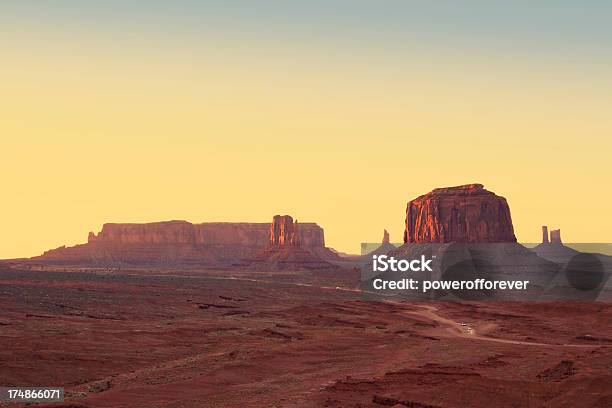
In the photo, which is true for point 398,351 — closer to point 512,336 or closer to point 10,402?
point 512,336

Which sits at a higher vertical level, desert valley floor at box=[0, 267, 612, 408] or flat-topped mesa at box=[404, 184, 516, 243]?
flat-topped mesa at box=[404, 184, 516, 243]

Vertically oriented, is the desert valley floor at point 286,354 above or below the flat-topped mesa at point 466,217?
below

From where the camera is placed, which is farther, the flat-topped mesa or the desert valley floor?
the flat-topped mesa

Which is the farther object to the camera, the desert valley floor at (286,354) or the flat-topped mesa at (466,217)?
the flat-topped mesa at (466,217)

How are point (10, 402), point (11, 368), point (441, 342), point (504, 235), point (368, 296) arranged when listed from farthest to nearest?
1. point (504, 235)
2. point (368, 296)
3. point (441, 342)
4. point (11, 368)
5. point (10, 402)

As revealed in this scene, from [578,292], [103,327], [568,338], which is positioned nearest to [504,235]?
[578,292]
